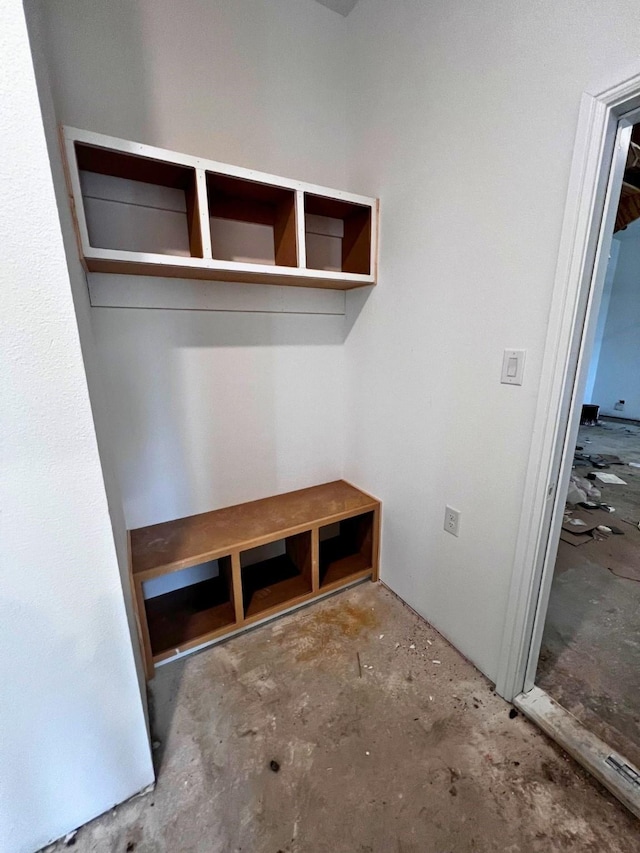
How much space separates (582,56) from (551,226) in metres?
0.40

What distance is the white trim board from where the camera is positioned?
3.66ft

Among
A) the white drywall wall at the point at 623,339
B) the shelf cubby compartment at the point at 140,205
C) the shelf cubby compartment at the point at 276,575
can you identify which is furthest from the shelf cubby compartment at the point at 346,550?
the white drywall wall at the point at 623,339

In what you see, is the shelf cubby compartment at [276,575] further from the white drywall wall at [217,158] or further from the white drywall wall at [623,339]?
the white drywall wall at [623,339]

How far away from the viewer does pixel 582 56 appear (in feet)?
3.22

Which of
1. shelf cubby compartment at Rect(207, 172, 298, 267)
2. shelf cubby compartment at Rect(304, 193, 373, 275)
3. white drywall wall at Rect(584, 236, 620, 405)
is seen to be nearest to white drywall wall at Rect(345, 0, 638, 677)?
shelf cubby compartment at Rect(304, 193, 373, 275)

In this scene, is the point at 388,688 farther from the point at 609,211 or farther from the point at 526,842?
the point at 609,211

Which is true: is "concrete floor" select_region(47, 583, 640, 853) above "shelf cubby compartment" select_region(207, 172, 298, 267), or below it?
below

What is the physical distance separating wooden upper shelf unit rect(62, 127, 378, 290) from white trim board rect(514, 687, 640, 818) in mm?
1887

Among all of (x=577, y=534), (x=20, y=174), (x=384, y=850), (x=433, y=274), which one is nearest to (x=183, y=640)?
(x=384, y=850)

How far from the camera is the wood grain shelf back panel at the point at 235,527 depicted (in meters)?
1.55

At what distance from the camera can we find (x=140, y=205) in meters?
1.50

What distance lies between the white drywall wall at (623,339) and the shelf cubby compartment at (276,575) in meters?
6.74

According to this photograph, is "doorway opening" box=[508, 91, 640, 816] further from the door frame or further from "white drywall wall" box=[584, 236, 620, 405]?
"white drywall wall" box=[584, 236, 620, 405]

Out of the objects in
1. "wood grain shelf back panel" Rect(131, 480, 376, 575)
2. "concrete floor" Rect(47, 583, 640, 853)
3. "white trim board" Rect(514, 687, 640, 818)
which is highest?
"wood grain shelf back panel" Rect(131, 480, 376, 575)
